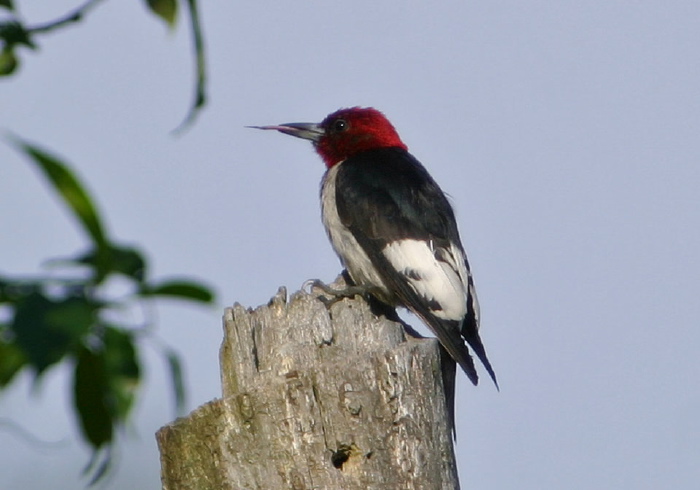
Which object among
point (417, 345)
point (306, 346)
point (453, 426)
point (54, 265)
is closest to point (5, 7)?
point (54, 265)

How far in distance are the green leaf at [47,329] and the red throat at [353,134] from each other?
20.6 feet

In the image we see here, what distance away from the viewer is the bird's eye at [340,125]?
290 inches

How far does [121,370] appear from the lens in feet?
3.16

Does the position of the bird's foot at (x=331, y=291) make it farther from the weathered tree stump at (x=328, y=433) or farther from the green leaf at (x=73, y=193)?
the green leaf at (x=73, y=193)

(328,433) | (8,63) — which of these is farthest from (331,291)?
(8,63)

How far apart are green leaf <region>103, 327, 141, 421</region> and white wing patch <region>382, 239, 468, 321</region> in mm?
4684

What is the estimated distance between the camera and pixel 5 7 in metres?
1.30

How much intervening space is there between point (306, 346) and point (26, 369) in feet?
9.97

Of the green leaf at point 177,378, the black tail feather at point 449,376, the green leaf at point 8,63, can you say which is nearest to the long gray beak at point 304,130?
the black tail feather at point 449,376

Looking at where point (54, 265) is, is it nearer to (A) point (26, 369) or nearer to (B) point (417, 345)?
(A) point (26, 369)

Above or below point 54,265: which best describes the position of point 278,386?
above

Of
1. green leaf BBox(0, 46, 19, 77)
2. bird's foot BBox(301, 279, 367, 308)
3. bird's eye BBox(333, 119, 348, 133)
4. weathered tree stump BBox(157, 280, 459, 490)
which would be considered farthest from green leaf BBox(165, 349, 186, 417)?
bird's eye BBox(333, 119, 348, 133)

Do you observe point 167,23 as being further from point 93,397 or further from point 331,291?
point 331,291

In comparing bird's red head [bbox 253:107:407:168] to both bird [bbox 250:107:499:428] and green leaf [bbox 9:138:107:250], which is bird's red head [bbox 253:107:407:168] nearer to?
bird [bbox 250:107:499:428]
